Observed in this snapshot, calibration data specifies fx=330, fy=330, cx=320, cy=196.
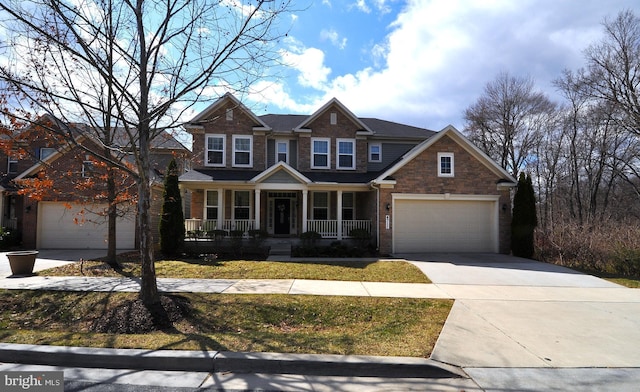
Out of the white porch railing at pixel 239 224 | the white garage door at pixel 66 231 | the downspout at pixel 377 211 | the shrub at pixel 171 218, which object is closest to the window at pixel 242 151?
the white porch railing at pixel 239 224

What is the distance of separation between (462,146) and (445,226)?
3.75 meters

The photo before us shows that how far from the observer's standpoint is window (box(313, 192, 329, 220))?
58.5ft

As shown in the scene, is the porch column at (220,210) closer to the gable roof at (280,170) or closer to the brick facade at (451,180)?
the gable roof at (280,170)

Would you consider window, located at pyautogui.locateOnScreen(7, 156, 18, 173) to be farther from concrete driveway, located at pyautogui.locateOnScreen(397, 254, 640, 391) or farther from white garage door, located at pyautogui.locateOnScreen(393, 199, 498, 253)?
concrete driveway, located at pyautogui.locateOnScreen(397, 254, 640, 391)

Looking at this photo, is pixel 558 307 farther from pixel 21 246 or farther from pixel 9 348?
pixel 21 246

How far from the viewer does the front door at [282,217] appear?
17828mm

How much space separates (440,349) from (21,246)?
1969 centimetres

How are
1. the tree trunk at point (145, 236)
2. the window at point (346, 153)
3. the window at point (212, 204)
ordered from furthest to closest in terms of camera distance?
the window at point (346, 153), the window at point (212, 204), the tree trunk at point (145, 236)

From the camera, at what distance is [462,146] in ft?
49.6

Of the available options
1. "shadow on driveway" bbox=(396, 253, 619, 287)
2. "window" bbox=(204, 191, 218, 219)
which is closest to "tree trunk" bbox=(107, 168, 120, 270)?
"window" bbox=(204, 191, 218, 219)

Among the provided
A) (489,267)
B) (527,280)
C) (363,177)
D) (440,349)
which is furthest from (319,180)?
(440,349)

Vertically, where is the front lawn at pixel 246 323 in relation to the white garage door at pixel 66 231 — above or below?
below

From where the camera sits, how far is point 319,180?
53.4 ft

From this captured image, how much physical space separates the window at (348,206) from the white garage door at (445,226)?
3555 millimetres
